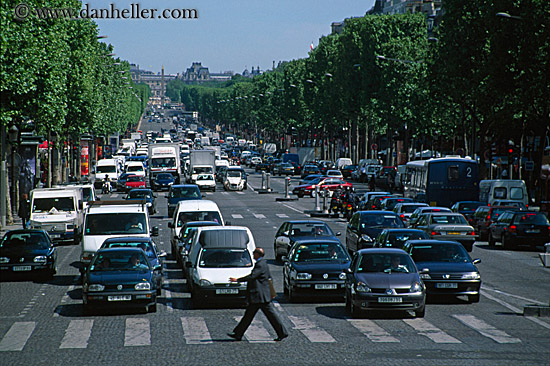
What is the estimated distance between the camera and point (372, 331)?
1961cm

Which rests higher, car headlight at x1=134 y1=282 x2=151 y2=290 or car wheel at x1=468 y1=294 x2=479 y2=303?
car headlight at x1=134 y1=282 x2=151 y2=290

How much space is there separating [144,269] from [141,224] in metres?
8.41

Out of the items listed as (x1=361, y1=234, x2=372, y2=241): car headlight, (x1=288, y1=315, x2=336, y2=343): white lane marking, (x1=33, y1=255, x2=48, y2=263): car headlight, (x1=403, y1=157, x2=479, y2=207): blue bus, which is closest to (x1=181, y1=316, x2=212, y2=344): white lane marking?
(x1=288, y1=315, x2=336, y2=343): white lane marking

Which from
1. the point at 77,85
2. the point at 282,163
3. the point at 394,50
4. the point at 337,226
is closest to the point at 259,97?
the point at 282,163

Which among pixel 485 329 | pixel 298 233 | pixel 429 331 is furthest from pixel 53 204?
pixel 485 329

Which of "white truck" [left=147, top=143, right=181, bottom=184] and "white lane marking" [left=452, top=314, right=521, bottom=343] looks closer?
"white lane marking" [left=452, top=314, right=521, bottom=343]

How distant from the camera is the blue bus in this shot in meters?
54.3

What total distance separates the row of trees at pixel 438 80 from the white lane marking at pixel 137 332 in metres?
31.3

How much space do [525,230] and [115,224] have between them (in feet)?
54.9

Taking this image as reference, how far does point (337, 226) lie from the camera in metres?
49.6

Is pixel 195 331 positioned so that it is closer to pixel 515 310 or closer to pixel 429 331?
pixel 429 331

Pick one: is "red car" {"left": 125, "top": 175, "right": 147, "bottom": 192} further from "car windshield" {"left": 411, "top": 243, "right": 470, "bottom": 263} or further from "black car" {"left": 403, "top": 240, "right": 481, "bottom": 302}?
"black car" {"left": 403, "top": 240, "right": 481, "bottom": 302}

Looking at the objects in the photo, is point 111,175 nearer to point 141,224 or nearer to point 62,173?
point 62,173

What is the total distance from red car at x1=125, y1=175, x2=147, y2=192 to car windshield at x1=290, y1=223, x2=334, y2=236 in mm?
44805
